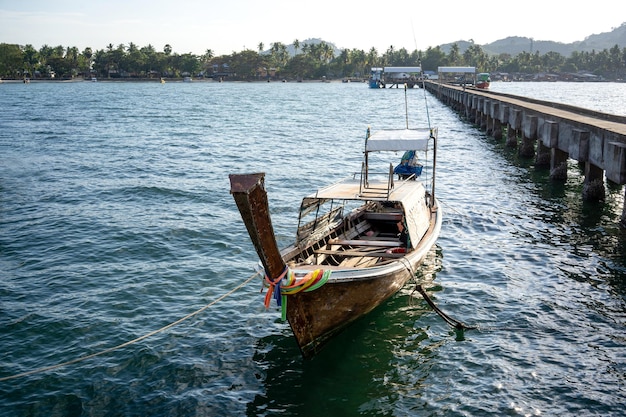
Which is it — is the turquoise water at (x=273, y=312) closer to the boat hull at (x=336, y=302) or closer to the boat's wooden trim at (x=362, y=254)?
the boat hull at (x=336, y=302)

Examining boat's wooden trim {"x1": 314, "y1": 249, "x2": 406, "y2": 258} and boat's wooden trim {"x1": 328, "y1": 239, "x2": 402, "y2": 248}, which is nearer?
boat's wooden trim {"x1": 314, "y1": 249, "x2": 406, "y2": 258}

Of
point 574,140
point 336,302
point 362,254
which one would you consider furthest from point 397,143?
point 574,140

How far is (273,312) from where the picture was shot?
44.7 ft

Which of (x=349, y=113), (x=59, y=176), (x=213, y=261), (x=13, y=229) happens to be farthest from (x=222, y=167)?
(x=349, y=113)

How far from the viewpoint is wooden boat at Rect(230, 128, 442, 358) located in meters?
9.76

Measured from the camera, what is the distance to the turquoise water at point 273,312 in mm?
10195

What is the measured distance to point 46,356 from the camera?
461 inches

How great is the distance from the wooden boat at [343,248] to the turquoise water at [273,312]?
98cm

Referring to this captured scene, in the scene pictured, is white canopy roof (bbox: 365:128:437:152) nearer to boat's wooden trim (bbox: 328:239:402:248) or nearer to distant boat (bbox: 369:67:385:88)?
boat's wooden trim (bbox: 328:239:402:248)

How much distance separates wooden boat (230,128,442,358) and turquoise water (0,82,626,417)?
0.98 meters

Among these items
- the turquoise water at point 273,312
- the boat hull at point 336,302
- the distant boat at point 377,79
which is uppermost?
the distant boat at point 377,79

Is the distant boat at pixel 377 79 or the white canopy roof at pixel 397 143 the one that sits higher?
the distant boat at pixel 377 79

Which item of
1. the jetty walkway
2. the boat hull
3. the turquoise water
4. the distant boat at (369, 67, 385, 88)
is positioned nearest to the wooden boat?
the boat hull

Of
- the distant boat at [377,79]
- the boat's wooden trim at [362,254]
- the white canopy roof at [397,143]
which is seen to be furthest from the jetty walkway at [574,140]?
the distant boat at [377,79]
